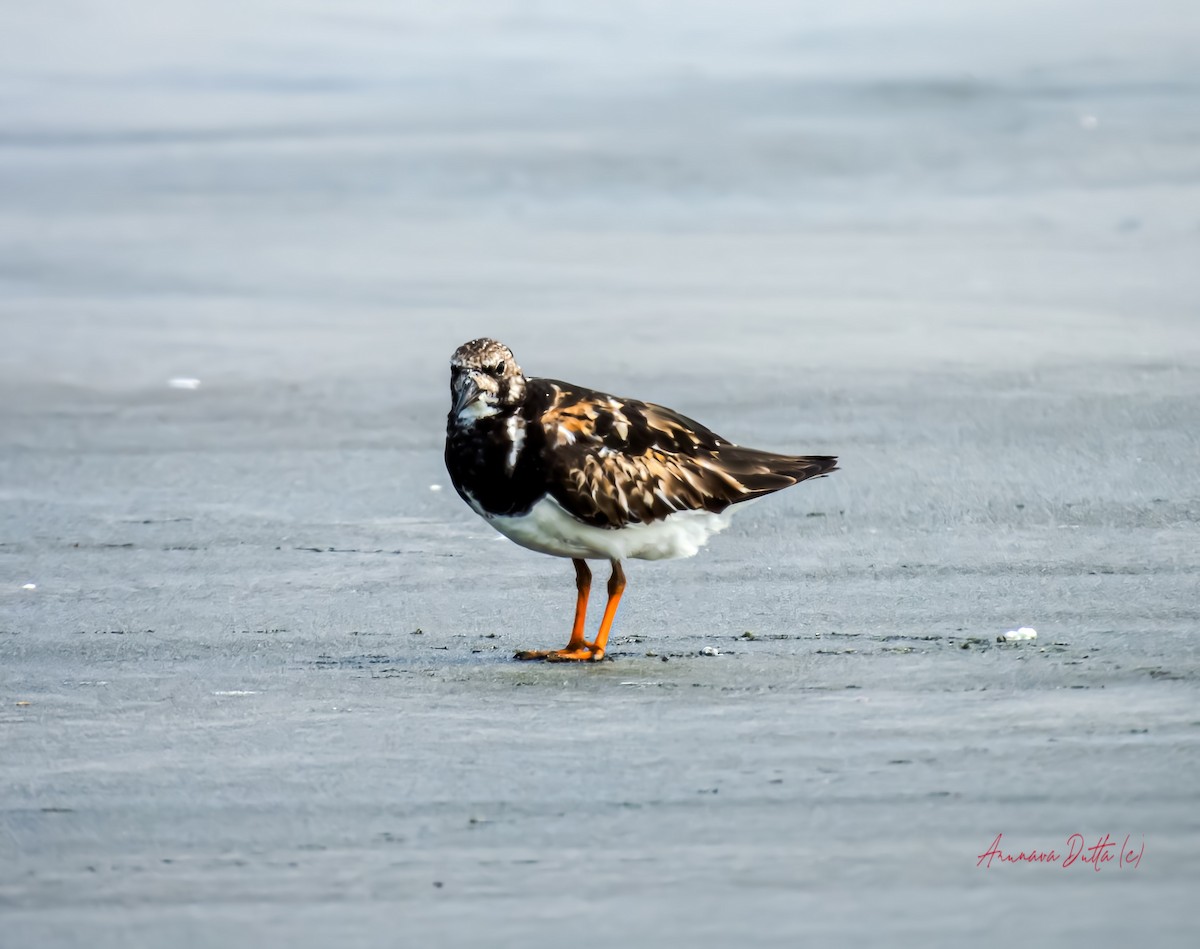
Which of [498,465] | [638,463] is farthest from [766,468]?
[498,465]

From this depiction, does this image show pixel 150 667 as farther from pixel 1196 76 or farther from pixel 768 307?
pixel 1196 76

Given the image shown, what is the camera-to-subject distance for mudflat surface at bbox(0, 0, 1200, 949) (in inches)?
163

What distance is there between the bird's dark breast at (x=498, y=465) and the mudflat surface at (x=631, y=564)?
0.45 metres

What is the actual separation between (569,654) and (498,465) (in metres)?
0.56

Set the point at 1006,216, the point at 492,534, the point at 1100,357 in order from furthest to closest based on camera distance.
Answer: the point at 1006,216, the point at 1100,357, the point at 492,534

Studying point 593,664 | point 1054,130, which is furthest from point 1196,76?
point 593,664

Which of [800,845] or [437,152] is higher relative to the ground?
[437,152]

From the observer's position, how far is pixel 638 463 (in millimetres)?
6391

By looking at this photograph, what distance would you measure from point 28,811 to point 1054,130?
12494 mm

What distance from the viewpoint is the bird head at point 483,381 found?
6.14 m

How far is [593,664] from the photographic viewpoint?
6027 mm
